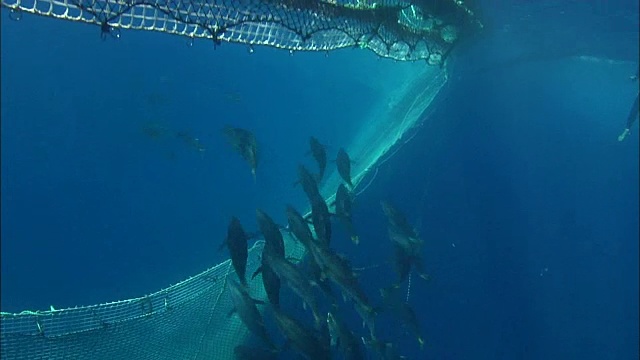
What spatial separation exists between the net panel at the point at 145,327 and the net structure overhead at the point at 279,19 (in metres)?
3.20

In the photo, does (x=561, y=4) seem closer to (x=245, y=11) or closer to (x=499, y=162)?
(x=499, y=162)

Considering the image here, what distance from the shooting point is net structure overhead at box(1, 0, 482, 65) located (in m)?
3.82

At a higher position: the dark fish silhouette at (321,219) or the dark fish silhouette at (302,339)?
the dark fish silhouette at (321,219)

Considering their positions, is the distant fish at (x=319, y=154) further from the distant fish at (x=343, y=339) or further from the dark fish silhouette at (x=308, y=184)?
the distant fish at (x=343, y=339)

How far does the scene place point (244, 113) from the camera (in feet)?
134

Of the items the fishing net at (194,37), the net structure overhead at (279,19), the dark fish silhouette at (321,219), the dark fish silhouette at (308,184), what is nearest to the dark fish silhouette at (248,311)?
the dark fish silhouette at (321,219)

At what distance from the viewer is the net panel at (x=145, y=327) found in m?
5.11

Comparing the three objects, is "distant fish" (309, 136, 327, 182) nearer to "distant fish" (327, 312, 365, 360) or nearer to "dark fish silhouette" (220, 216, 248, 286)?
"dark fish silhouette" (220, 216, 248, 286)

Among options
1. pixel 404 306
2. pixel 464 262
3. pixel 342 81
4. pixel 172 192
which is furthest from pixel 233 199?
pixel 342 81

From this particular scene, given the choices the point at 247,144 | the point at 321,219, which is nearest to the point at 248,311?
the point at 321,219

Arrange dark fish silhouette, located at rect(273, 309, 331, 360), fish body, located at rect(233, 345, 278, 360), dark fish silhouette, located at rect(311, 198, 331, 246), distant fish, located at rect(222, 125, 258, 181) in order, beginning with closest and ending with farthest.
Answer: dark fish silhouette, located at rect(273, 309, 331, 360)
fish body, located at rect(233, 345, 278, 360)
dark fish silhouette, located at rect(311, 198, 331, 246)
distant fish, located at rect(222, 125, 258, 181)

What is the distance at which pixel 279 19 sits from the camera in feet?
16.5

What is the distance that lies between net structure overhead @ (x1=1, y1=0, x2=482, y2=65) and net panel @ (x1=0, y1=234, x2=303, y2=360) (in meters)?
3.20

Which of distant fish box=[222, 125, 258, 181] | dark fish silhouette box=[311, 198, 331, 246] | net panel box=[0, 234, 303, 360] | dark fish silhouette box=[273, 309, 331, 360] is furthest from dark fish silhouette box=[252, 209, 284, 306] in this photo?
distant fish box=[222, 125, 258, 181]
